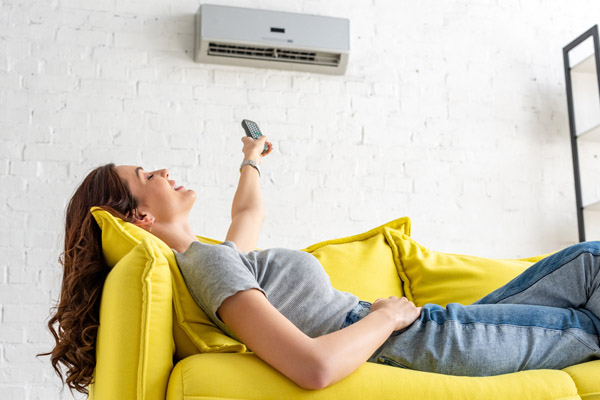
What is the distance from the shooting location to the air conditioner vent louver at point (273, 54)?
3158 millimetres

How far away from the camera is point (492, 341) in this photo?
141cm

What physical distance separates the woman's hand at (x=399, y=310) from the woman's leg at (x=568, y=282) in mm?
262

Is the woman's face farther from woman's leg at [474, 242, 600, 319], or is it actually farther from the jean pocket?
woman's leg at [474, 242, 600, 319]

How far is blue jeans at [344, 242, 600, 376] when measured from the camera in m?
1.40

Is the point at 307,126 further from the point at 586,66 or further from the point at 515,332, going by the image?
the point at 515,332

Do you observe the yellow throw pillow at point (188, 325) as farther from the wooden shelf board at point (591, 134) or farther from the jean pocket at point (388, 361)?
the wooden shelf board at point (591, 134)

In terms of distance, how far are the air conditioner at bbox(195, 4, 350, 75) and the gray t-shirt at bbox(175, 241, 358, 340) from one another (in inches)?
69.7

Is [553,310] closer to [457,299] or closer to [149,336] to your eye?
[457,299]

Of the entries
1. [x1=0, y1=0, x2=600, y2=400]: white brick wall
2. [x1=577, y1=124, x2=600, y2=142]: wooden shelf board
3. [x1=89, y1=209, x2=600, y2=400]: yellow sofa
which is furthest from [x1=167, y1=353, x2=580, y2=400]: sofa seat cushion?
[x1=577, y1=124, x2=600, y2=142]: wooden shelf board

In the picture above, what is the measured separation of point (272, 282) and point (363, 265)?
580 millimetres

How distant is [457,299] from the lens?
1.98 m

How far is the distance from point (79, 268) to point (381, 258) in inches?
34.5

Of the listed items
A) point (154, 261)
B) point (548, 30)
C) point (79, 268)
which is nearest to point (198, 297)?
point (154, 261)

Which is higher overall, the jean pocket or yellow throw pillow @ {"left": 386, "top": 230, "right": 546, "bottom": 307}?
yellow throw pillow @ {"left": 386, "top": 230, "right": 546, "bottom": 307}
